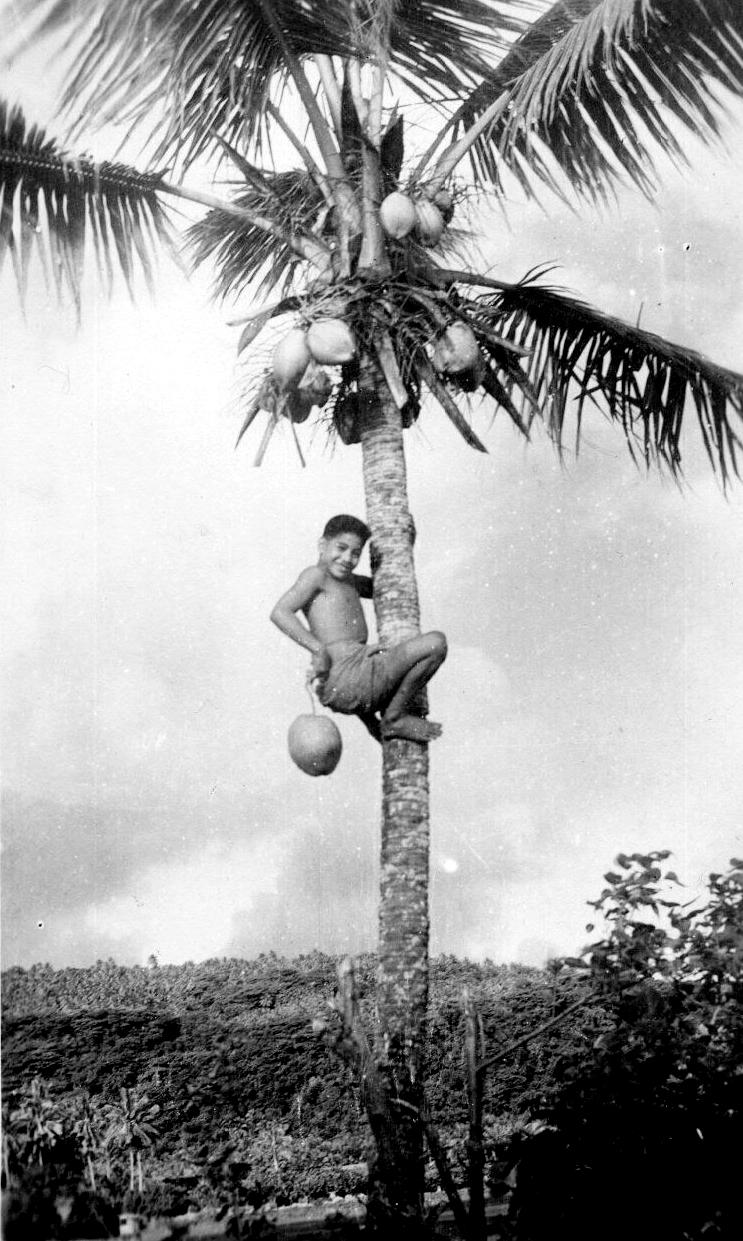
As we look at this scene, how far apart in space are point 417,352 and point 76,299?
176 cm

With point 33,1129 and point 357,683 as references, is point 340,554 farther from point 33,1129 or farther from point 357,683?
point 33,1129

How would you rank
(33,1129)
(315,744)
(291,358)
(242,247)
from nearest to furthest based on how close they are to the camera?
(315,744) < (33,1129) < (291,358) < (242,247)

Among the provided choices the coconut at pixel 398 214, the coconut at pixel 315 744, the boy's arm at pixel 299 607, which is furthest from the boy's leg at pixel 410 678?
the coconut at pixel 398 214

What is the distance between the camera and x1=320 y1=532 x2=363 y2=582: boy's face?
508 cm

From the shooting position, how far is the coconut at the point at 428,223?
5.33 m

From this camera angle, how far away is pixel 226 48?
5.46m

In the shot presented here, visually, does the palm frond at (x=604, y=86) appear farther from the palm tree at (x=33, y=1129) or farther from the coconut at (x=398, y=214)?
the palm tree at (x=33, y=1129)

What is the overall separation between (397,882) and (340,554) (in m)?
1.47

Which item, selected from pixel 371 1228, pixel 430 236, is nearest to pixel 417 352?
pixel 430 236

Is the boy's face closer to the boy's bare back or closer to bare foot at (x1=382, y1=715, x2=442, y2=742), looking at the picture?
the boy's bare back

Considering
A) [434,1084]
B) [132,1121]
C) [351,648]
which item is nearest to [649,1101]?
[351,648]

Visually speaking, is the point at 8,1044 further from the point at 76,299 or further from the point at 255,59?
the point at 255,59

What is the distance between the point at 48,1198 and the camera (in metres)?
3.49

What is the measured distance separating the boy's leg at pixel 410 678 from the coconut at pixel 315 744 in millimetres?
258
